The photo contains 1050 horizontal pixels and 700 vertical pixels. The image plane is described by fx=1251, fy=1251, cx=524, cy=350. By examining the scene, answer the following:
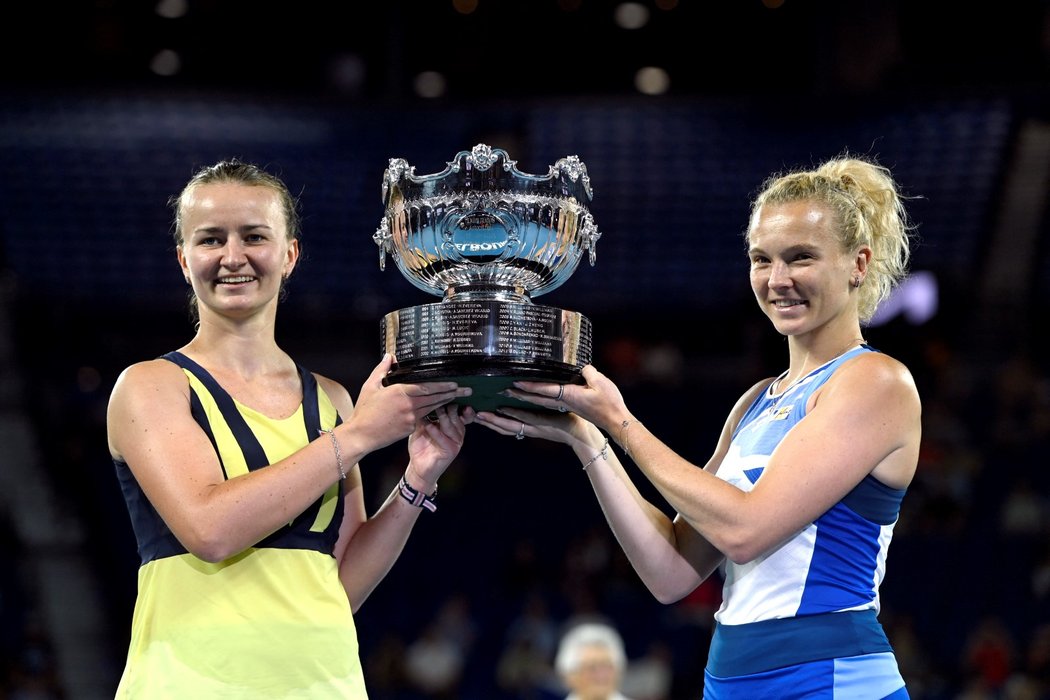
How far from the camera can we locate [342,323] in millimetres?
10641

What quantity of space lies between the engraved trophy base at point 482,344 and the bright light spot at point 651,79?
12.5 meters

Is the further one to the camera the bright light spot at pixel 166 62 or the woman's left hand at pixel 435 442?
the bright light spot at pixel 166 62

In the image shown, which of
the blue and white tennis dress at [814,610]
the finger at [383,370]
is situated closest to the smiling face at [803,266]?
the blue and white tennis dress at [814,610]

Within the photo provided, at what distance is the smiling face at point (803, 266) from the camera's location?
2354 millimetres

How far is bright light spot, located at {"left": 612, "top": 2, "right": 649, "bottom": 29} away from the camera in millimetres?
14070

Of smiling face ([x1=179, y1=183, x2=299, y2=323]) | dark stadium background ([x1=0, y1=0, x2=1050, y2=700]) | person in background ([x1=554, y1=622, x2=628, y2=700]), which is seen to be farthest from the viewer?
dark stadium background ([x1=0, y1=0, x2=1050, y2=700])

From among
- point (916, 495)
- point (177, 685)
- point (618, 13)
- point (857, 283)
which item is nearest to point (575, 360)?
point (857, 283)

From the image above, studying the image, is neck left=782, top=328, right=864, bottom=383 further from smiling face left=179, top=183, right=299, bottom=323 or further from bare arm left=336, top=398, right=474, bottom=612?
smiling face left=179, top=183, right=299, bottom=323

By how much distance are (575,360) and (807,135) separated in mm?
10451

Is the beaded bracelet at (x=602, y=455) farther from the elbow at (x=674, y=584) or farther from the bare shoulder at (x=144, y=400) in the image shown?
the bare shoulder at (x=144, y=400)

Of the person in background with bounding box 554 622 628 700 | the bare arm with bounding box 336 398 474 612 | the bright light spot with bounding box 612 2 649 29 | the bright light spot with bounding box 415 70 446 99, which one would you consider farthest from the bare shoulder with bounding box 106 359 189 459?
the bright light spot with bounding box 612 2 649 29

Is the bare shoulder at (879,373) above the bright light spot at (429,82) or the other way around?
the other way around

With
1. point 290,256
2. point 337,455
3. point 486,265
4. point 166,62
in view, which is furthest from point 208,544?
point 166,62

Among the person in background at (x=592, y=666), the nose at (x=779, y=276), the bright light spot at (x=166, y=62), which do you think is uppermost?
the bright light spot at (x=166, y=62)
